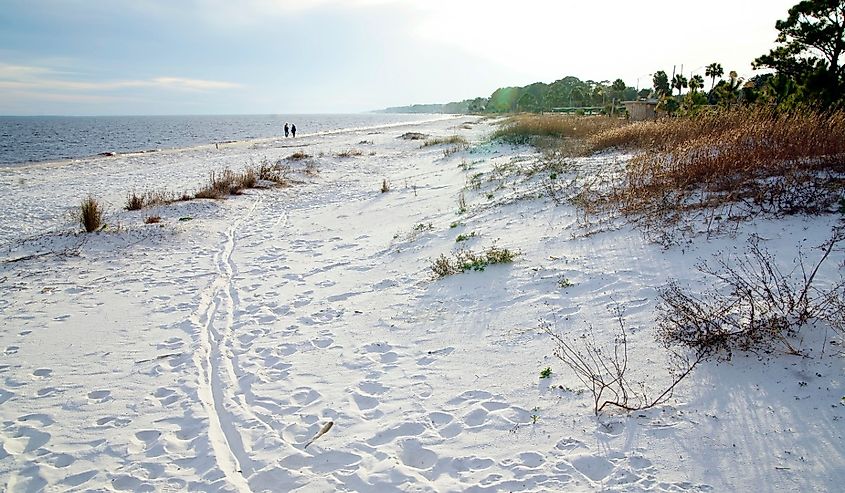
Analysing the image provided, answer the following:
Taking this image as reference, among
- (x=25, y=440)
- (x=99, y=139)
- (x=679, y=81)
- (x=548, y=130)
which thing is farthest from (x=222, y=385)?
(x=99, y=139)

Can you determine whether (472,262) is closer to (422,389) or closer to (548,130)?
(422,389)

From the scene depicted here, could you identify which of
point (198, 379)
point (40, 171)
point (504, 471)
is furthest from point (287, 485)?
point (40, 171)

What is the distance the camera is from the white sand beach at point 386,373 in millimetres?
3396

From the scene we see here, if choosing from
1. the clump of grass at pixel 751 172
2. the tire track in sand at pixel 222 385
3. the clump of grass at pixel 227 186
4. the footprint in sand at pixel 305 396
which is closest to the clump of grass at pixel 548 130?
the clump of grass at pixel 751 172

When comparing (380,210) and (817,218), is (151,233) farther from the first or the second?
(817,218)

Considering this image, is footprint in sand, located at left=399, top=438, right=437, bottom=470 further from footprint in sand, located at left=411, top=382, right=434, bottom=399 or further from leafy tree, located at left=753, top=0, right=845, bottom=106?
leafy tree, located at left=753, top=0, right=845, bottom=106

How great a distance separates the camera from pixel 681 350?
14.1ft

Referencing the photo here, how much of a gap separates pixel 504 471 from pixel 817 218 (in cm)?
543

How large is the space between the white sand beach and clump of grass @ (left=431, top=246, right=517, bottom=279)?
0.51 feet

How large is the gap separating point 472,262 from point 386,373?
2837 millimetres

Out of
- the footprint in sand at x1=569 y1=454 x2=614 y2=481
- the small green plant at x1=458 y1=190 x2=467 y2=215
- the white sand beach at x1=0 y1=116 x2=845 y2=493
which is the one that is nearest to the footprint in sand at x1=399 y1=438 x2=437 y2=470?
the white sand beach at x1=0 y1=116 x2=845 y2=493

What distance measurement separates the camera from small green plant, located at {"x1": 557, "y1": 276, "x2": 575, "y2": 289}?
19.7 ft

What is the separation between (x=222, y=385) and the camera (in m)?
4.94

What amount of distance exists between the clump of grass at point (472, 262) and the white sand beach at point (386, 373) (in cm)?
16
